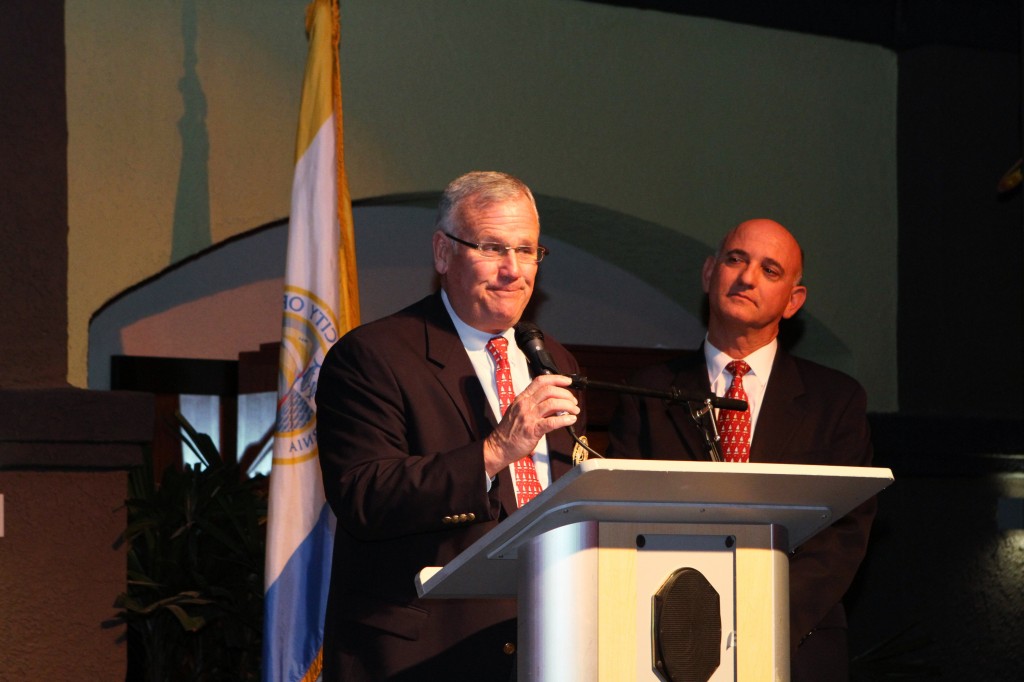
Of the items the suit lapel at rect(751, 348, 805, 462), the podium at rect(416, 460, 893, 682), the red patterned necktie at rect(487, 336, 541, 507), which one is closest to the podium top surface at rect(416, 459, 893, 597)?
the podium at rect(416, 460, 893, 682)

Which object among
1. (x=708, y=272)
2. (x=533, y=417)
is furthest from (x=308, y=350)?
(x=533, y=417)

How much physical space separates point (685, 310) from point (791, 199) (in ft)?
4.36

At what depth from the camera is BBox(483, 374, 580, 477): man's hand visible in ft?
6.64

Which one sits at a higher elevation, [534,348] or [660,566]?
[534,348]

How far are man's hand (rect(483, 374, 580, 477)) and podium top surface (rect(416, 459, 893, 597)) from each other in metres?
0.19

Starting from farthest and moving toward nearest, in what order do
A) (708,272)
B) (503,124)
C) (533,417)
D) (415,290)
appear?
(415,290) < (503,124) < (708,272) < (533,417)

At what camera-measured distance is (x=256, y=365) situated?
5250mm

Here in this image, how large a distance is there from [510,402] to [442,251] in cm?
33

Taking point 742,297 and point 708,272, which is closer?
point 742,297

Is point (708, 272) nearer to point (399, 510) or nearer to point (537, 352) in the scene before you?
point (537, 352)

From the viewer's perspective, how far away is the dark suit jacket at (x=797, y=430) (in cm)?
285

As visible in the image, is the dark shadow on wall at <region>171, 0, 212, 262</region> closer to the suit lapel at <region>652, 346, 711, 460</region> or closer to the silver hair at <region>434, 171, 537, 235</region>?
the suit lapel at <region>652, 346, 711, 460</region>

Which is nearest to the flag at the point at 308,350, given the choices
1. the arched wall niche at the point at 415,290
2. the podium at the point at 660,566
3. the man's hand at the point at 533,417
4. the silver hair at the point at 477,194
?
the arched wall niche at the point at 415,290

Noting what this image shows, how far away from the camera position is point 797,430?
2.97m
